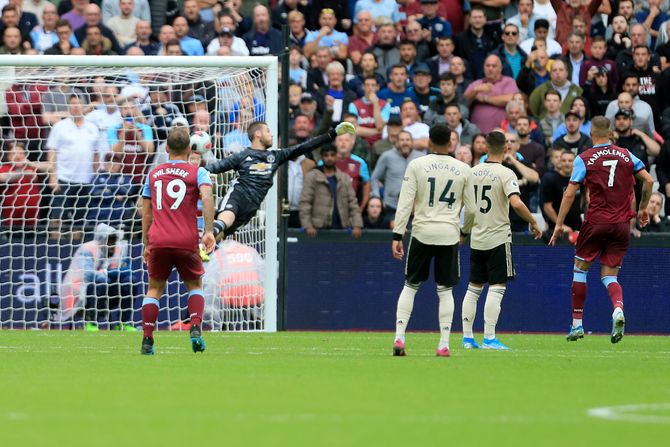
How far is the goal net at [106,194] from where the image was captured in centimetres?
1789

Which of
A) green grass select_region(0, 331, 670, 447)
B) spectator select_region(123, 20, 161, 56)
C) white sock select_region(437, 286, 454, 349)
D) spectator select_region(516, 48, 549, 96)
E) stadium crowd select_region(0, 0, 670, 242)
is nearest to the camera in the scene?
green grass select_region(0, 331, 670, 447)

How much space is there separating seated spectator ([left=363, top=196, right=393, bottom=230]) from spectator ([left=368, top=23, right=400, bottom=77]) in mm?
3257

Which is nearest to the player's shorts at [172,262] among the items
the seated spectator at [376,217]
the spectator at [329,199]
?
the spectator at [329,199]

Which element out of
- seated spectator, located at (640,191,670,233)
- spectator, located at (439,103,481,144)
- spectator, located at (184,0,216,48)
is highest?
spectator, located at (184,0,216,48)

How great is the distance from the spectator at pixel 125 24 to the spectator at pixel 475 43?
507cm

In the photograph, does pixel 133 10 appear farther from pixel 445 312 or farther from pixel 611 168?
pixel 445 312

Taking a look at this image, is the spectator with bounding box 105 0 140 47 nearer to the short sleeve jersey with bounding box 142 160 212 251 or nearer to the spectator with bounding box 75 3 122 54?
the spectator with bounding box 75 3 122 54

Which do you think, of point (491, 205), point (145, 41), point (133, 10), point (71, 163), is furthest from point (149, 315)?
point (133, 10)

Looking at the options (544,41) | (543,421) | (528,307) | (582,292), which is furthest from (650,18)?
(543,421)

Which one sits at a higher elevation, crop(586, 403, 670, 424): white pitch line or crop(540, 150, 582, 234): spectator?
crop(540, 150, 582, 234): spectator

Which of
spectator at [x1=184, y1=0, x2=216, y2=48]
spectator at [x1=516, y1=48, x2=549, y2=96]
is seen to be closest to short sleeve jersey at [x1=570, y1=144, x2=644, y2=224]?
spectator at [x1=516, y1=48, x2=549, y2=96]

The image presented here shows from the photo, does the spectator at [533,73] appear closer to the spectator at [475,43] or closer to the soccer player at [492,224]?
the spectator at [475,43]

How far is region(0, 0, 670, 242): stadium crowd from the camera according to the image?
1831 centimetres

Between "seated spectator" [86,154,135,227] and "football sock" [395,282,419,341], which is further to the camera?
"seated spectator" [86,154,135,227]
